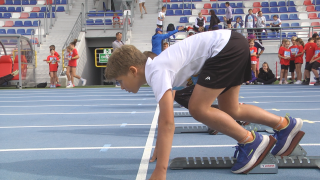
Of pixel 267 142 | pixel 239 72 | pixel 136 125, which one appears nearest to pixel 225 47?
pixel 239 72

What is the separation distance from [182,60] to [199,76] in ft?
0.65

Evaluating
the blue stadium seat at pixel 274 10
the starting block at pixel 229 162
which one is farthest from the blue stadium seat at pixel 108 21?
the starting block at pixel 229 162

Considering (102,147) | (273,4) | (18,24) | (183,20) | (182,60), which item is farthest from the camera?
(273,4)

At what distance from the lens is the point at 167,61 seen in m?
2.12

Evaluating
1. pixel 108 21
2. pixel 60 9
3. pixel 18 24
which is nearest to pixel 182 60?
pixel 108 21

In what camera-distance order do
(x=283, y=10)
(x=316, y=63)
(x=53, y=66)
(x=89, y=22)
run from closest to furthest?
(x=316, y=63) → (x=53, y=66) → (x=89, y=22) → (x=283, y=10)

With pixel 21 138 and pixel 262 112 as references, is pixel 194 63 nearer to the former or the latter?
pixel 262 112

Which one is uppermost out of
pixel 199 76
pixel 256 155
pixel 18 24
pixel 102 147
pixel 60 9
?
pixel 60 9

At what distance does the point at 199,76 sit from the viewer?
231cm

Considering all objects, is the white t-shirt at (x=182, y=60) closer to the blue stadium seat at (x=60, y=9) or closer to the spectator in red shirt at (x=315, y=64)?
the spectator in red shirt at (x=315, y=64)

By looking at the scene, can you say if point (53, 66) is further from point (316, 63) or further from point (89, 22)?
point (316, 63)

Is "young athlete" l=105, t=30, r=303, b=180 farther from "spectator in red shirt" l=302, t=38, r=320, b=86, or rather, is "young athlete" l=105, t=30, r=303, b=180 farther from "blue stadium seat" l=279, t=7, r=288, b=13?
"blue stadium seat" l=279, t=7, r=288, b=13

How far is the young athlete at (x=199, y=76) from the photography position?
2.01 m

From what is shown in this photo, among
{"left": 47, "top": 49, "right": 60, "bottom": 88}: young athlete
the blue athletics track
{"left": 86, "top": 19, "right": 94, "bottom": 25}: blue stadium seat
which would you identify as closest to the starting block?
the blue athletics track
